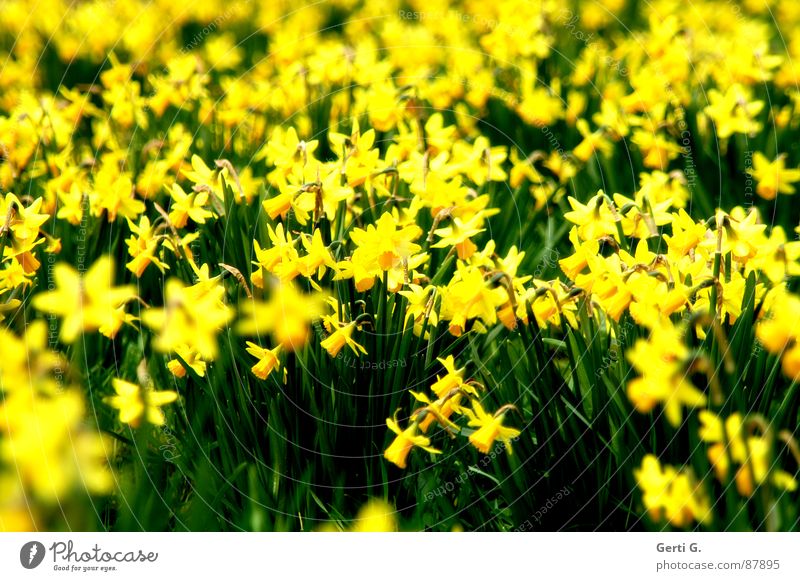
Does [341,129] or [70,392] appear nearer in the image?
[70,392]

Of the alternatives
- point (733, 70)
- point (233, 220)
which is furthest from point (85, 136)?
point (733, 70)

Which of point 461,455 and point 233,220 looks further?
point 233,220

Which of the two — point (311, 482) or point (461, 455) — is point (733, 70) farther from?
point (311, 482)

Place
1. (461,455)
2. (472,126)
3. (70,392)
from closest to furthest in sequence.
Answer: (70,392) → (461,455) → (472,126)

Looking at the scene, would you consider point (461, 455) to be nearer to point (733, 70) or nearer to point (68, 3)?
point (733, 70)

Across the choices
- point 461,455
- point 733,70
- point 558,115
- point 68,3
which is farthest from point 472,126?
point 68,3
